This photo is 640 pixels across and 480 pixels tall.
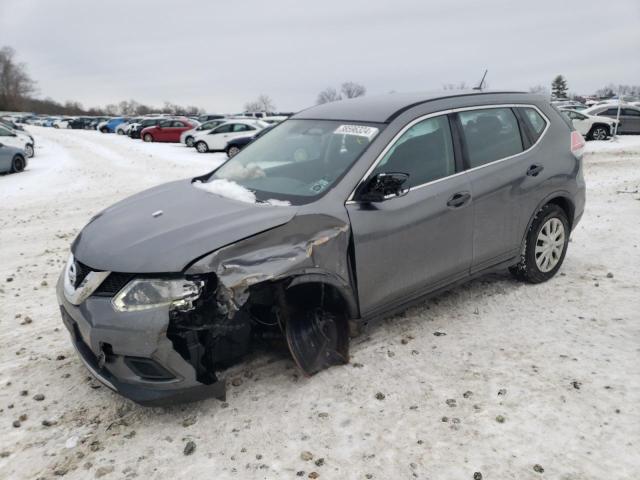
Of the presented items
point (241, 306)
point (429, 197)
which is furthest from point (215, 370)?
point (429, 197)

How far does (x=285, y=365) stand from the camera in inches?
146

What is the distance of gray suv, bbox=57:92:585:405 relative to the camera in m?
2.95

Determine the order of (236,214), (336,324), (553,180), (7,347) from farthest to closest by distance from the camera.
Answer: (553,180)
(7,347)
(336,324)
(236,214)

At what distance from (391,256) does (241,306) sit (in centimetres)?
112

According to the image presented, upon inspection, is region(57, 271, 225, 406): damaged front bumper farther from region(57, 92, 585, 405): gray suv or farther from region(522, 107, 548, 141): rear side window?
region(522, 107, 548, 141): rear side window

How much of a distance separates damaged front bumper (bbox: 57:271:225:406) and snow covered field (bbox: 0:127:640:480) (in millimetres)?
274

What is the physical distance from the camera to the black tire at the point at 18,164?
53.9 feet

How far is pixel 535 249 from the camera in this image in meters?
4.80

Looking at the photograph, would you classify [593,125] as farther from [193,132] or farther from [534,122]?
[534,122]

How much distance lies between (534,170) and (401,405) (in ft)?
8.32

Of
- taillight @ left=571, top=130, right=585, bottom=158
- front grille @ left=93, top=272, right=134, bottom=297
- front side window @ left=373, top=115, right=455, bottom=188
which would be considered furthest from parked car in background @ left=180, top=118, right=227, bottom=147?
front grille @ left=93, top=272, right=134, bottom=297

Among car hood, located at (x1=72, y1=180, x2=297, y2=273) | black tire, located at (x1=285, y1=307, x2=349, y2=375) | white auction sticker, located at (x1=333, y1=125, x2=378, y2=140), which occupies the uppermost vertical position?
white auction sticker, located at (x1=333, y1=125, x2=378, y2=140)

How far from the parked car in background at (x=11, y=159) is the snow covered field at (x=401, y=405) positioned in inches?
517

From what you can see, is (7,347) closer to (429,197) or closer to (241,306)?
(241,306)
